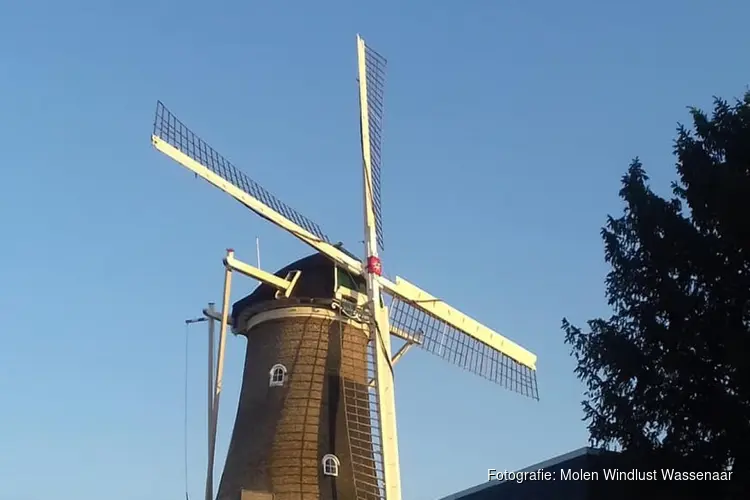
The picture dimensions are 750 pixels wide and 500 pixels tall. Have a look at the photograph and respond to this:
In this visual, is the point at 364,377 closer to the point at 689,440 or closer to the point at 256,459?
the point at 256,459

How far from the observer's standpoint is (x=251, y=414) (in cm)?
2034

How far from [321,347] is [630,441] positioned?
721 cm

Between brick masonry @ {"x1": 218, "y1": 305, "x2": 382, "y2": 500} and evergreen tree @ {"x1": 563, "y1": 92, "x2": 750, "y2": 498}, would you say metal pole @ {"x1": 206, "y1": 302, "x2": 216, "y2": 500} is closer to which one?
brick masonry @ {"x1": 218, "y1": 305, "x2": 382, "y2": 500}

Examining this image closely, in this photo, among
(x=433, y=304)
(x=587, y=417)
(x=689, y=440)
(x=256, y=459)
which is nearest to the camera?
(x=689, y=440)

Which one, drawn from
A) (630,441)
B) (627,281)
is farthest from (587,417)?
(627,281)

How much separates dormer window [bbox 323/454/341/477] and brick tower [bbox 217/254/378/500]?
0.02 meters

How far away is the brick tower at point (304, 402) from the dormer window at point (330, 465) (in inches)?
0.7

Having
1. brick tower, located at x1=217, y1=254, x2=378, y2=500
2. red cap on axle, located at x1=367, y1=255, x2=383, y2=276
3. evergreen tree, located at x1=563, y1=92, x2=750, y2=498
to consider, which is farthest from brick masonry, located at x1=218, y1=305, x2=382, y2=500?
evergreen tree, located at x1=563, y1=92, x2=750, y2=498

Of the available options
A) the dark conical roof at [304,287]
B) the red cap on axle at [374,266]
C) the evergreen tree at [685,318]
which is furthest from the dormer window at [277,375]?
the evergreen tree at [685,318]

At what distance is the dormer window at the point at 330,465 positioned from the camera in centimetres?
1945

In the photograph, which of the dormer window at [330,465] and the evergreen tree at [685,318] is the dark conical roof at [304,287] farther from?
the evergreen tree at [685,318]

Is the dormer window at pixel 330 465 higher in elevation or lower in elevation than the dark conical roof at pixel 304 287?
lower

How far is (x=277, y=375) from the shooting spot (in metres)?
20.2

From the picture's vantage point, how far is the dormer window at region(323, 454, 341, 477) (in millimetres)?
19453
